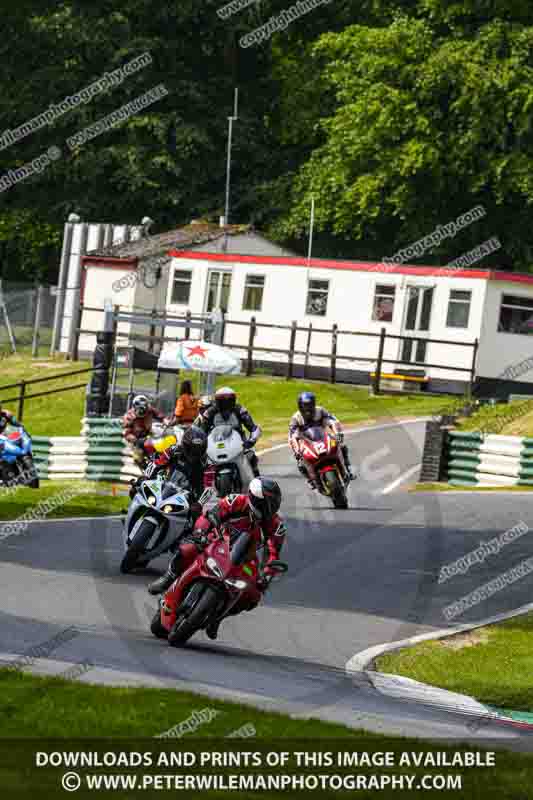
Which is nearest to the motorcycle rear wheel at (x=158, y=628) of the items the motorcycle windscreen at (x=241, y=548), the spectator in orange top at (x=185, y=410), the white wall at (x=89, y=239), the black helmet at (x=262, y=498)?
the motorcycle windscreen at (x=241, y=548)

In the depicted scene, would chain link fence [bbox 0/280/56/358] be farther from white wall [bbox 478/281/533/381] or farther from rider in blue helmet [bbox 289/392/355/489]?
rider in blue helmet [bbox 289/392/355/489]

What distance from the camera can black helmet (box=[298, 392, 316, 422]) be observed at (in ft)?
72.0

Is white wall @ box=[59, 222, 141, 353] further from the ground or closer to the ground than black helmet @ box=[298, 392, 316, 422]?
further from the ground

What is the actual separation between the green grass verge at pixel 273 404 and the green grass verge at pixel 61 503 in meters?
9.04

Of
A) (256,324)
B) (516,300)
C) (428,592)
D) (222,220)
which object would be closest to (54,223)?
(222,220)

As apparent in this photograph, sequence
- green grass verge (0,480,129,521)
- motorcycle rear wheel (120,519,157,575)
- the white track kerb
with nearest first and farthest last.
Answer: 1. the white track kerb
2. motorcycle rear wheel (120,519,157,575)
3. green grass verge (0,480,129,521)

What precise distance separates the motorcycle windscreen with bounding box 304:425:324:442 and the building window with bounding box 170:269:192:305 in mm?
23923

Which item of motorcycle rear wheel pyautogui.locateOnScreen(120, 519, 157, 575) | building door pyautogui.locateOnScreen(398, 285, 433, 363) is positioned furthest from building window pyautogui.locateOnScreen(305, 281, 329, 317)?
→ motorcycle rear wheel pyautogui.locateOnScreen(120, 519, 157, 575)

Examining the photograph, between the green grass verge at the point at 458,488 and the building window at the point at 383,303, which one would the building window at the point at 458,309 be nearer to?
the building window at the point at 383,303

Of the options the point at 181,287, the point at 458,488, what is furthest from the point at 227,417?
the point at 181,287

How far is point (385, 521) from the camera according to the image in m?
21.1

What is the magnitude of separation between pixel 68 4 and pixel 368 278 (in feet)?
72.7

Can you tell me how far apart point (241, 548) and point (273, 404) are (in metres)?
24.3

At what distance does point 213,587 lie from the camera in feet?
39.3
